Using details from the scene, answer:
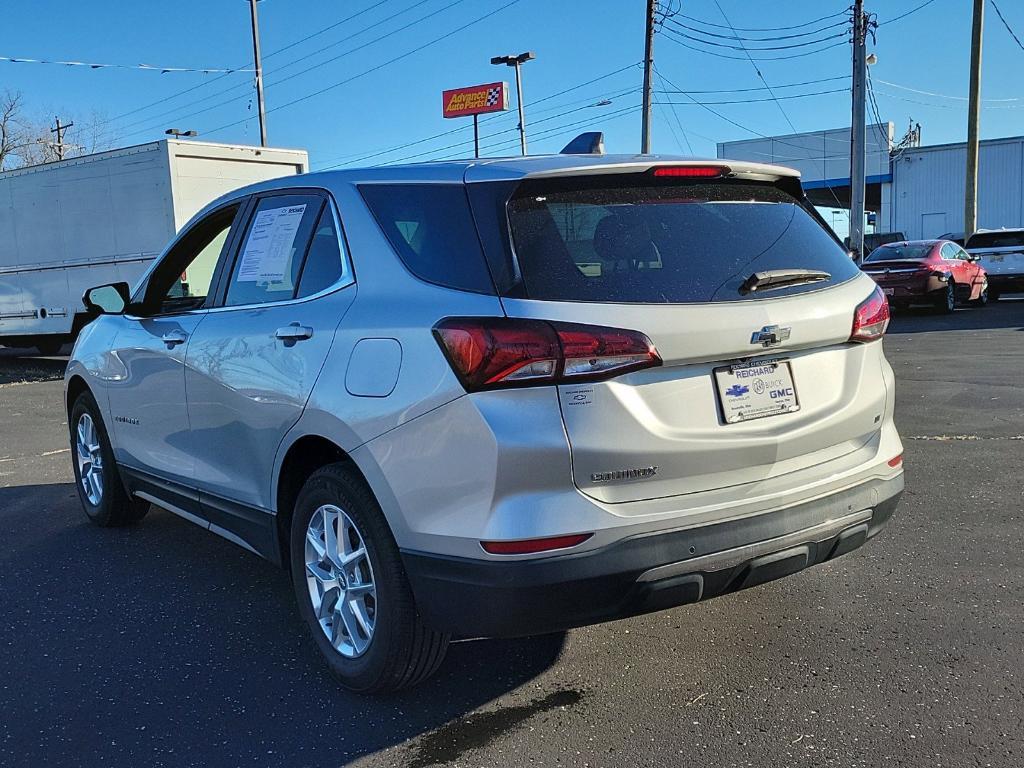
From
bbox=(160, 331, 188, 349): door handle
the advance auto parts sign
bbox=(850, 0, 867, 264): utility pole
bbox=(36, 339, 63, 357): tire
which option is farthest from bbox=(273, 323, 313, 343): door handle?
the advance auto parts sign

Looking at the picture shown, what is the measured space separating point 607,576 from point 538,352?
667 millimetres

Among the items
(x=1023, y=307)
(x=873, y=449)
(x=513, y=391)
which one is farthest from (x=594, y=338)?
(x=1023, y=307)

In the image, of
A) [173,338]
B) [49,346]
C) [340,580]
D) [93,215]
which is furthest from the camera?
[49,346]

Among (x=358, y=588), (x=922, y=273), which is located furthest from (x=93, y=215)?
(x=922, y=273)

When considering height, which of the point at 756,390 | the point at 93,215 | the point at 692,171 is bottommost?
the point at 756,390

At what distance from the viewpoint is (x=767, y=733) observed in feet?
9.88

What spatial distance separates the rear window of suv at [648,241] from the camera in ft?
9.46

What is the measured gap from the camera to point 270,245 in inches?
155

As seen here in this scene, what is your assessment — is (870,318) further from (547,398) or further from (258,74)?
(258,74)

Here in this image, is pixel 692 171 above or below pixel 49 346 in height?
above

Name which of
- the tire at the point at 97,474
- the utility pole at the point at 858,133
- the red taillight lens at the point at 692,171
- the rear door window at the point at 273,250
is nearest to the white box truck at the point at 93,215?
the tire at the point at 97,474

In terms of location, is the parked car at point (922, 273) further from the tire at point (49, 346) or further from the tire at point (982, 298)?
the tire at point (49, 346)

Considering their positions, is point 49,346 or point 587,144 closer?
point 587,144

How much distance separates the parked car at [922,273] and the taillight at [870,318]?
52.9 feet
